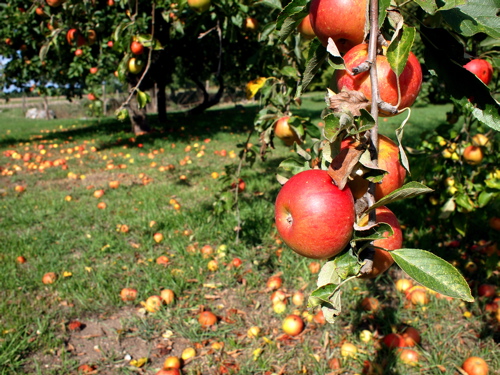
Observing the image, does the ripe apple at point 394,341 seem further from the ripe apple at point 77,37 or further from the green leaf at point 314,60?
the ripe apple at point 77,37

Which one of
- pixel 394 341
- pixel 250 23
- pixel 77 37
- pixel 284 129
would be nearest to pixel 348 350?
pixel 394 341

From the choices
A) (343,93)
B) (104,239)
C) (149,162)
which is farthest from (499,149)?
(149,162)

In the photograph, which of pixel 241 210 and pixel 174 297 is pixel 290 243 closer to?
pixel 174 297

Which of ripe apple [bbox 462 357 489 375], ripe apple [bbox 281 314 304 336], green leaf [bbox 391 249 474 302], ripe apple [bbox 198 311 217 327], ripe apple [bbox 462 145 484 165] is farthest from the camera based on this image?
ripe apple [bbox 462 145 484 165]

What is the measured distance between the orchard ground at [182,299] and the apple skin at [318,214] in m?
1.30

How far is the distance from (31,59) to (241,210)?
590 centimetres

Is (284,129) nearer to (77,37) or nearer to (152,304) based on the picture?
(152,304)

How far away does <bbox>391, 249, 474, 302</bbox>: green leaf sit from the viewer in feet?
1.65

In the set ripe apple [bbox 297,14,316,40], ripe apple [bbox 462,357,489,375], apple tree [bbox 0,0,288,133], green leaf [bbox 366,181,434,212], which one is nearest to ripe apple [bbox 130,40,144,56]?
apple tree [bbox 0,0,288,133]

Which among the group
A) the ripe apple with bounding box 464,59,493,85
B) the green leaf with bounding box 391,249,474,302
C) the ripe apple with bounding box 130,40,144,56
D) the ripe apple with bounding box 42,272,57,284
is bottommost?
the ripe apple with bounding box 42,272,57,284

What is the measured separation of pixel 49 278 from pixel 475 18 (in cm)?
255

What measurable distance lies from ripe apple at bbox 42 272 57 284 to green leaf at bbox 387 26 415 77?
8.05 feet

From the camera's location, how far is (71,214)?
11.7 feet

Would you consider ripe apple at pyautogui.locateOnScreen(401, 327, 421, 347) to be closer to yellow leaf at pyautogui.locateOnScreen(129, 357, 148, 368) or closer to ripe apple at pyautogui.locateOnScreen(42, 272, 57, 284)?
yellow leaf at pyautogui.locateOnScreen(129, 357, 148, 368)
